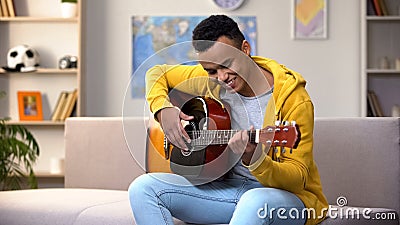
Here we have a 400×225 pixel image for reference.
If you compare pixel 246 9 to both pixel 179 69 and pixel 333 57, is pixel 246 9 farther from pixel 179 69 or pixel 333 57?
pixel 179 69

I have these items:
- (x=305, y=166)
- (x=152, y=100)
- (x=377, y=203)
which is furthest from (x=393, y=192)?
(x=152, y=100)

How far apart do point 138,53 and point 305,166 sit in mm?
3709

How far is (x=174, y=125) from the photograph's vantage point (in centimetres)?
222

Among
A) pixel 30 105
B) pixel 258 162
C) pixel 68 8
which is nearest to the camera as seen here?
pixel 258 162

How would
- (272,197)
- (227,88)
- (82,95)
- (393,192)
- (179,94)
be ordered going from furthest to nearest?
(82,95), (393,192), (179,94), (227,88), (272,197)

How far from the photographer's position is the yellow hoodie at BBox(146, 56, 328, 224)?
81.9 inches

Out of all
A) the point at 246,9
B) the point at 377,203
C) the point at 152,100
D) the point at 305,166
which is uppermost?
the point at 246,9

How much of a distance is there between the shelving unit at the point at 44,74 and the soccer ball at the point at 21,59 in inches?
6.6

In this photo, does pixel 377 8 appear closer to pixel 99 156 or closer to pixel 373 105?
pixel 373 105

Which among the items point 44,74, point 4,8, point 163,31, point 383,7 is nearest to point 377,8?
point 383,7

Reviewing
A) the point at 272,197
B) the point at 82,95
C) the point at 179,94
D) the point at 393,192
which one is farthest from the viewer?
the point at 82,95

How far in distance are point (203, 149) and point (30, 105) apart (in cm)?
370

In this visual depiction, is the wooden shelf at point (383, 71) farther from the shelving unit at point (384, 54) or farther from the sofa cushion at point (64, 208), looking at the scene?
the sofa cushion at point (64, 208)

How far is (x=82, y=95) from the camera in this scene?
5523 mm
